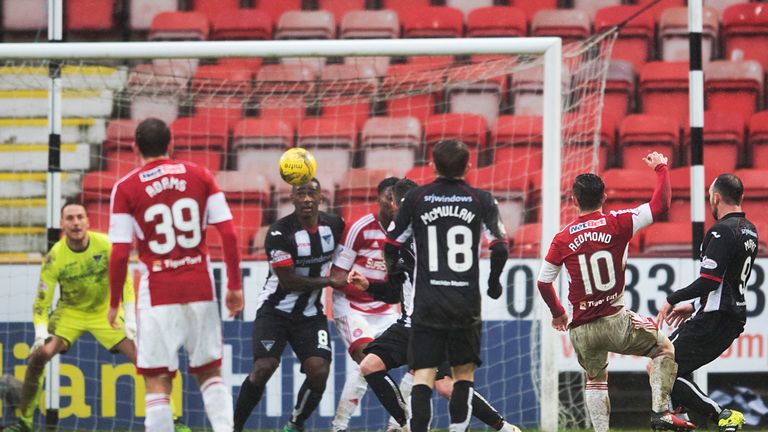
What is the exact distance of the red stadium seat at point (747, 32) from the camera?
1228 centimetres

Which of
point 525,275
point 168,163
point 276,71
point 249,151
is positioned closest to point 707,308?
point 525,275

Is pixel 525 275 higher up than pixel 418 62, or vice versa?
pixel 418 62

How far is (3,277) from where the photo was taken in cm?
915

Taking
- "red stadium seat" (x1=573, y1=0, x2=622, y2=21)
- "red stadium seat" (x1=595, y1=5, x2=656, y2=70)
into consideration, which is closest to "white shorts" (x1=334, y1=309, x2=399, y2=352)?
"red stadium seat" (x1=595, y1=5, x2=656, y2=70)

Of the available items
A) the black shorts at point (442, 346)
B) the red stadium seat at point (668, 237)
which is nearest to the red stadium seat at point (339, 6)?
the red stadium seat at point (668, 237)

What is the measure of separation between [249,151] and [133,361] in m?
2.72

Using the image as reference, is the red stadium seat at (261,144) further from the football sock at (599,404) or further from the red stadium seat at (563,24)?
the football sock at (599,404)

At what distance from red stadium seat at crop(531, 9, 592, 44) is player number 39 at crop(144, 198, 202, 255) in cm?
669

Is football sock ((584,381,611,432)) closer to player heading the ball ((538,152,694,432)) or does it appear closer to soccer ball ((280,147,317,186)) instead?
player heading the ball ((538,152,694,432))

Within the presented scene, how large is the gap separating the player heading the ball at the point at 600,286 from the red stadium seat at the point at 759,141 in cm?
466

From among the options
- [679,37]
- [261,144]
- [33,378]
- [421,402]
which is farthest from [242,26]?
[421,402]

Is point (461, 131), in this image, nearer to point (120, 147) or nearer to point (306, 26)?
point (306, 26)

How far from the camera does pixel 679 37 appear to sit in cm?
1209

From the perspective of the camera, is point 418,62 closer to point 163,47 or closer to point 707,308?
point 163,47
